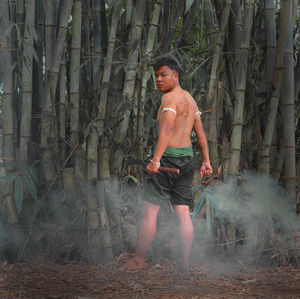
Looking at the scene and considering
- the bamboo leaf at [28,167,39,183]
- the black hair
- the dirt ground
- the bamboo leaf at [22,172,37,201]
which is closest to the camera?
the dirt ground

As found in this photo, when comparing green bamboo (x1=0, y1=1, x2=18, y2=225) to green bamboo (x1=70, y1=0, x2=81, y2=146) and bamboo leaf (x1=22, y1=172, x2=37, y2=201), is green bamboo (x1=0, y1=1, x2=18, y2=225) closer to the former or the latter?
bamboo leaf (x1=22, y1=172, x2=37, y2=201)

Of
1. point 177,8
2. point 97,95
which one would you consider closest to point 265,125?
point 177,8

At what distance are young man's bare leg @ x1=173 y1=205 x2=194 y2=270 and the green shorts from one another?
0.04m

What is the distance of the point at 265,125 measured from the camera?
3068 mm

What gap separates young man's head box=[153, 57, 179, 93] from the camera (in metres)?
2.43

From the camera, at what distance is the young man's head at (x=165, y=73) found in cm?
243

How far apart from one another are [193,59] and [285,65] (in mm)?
624

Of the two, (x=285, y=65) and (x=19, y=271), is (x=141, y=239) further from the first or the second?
(x=285, y=65)

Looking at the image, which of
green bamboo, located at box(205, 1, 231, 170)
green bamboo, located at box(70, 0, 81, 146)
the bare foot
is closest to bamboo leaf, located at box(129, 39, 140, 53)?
green bamboo, located at box(70, 0, 81, 146)

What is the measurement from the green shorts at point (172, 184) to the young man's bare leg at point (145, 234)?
50 mm

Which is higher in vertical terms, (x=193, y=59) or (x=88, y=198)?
(x=193, y=59)

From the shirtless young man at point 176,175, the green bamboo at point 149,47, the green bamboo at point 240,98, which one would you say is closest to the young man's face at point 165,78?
the shirtless young man at point 176,175

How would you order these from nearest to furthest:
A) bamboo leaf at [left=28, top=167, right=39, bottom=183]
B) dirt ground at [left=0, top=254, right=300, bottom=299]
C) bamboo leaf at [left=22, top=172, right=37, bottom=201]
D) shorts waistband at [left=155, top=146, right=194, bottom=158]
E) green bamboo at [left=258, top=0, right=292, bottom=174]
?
dirt ground at [left=0, top=254, right=300, bottom=299]
shorts waistband at [left=155, top=146, right=194, bottom=158]
bamboo leaf at [left=22, top=172, right=37, bottom=201]
bamboo leaf at [left=28, top=167, right=39, bottom=183]
green bamboo at [left=258, top=0, right=292, bottom=174]

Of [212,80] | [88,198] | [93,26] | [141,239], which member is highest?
[93,26]
